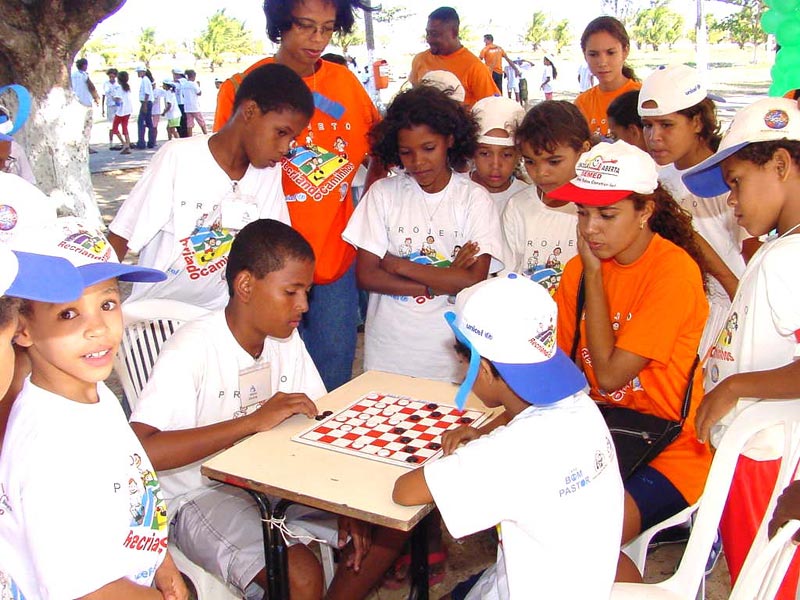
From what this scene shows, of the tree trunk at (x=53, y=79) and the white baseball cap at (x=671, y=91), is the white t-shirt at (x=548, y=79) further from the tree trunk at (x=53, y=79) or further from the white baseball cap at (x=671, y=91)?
the white baseball cap at (x=671, y=91)

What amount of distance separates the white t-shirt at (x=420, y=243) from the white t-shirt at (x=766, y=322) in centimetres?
120

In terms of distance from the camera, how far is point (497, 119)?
11.1 ft

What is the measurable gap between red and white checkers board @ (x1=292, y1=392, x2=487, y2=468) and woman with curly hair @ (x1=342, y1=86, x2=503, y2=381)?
0.67 m

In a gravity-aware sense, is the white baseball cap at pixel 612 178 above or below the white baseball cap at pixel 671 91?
below

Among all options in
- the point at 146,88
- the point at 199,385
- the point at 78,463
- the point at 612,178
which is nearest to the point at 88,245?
the point at 78,463

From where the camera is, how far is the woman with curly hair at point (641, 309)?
225cm

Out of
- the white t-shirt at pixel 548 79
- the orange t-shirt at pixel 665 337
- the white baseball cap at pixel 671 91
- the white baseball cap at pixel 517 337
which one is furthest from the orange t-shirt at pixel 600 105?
the white t-shirt at pixel 548 79

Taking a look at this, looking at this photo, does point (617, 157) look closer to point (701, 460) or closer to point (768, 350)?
point (768, 350)

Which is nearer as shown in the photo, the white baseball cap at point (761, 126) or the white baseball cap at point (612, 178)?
the white baseball cap at point (761, 126)

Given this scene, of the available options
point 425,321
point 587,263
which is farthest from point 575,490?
point 425,321

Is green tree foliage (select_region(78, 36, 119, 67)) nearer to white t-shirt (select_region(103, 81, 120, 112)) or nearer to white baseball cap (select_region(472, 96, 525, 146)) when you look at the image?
white t-shirt (select_region(103, 81, 120, 112))

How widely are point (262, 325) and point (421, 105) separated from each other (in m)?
1.32

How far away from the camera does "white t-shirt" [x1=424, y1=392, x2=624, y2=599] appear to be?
65.6 inches

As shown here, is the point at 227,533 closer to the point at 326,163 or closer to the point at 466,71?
the point at 326,163
